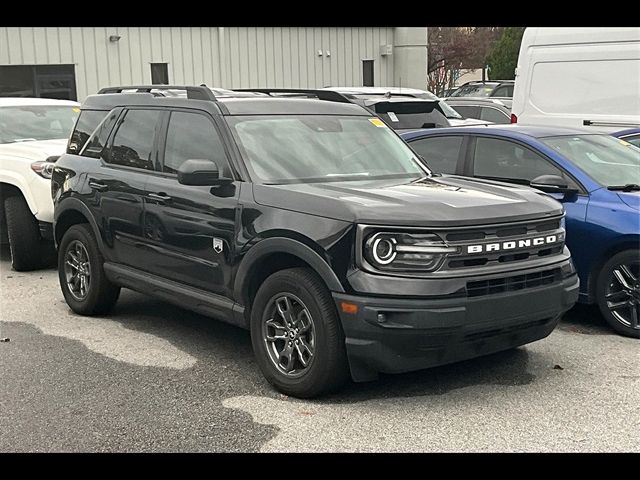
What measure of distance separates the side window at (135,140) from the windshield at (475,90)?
15.5 m

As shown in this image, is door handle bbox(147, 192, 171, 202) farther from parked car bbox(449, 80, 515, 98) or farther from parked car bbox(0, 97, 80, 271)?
parked car bbox(449, 80, 515, 98)

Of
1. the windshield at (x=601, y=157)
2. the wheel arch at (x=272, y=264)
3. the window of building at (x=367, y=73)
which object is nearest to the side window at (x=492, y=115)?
the windshield at (x=601, y=157)

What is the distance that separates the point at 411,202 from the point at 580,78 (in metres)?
6.95

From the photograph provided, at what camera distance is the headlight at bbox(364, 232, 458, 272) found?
173 inches

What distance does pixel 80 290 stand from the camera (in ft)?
22.2

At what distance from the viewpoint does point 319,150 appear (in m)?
5.57

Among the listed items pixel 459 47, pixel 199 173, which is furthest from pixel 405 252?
pixel 459 47

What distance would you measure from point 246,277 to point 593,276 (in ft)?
9.14

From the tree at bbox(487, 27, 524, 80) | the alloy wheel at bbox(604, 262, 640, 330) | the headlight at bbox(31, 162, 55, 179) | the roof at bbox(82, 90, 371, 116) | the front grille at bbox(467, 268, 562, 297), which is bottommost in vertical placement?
the alloy wheel at bbox(604, 262, 640, 330)

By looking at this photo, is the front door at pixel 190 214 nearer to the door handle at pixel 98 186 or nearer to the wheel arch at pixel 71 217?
Result: the door handle at pixel 98 186

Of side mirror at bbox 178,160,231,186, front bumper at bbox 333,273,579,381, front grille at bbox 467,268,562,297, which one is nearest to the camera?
front bumper at bbox 333,273,579,381

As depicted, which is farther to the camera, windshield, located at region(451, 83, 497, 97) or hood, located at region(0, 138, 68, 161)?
windshield, located at region(451, 83, 497, 97)

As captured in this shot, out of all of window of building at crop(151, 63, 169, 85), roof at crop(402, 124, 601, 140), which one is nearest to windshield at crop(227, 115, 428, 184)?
roof at crop(402, 124, 601, 140)

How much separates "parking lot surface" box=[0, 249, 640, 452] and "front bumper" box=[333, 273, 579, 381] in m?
0.32
